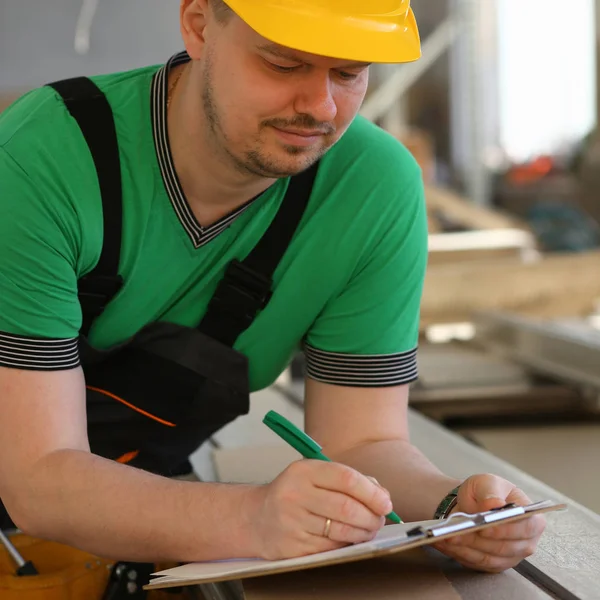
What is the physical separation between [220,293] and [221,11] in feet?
1.28

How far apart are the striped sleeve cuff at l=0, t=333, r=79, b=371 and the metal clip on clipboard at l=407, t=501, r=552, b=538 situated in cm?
50

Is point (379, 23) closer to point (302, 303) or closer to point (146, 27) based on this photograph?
point (302, 303)

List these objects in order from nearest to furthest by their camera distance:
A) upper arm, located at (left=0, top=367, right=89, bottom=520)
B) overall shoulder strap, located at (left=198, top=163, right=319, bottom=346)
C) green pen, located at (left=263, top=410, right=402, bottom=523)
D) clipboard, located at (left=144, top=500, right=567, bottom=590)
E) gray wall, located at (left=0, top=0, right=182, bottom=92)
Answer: clipboard, located at (left=144, top=500, right=567, bottom=590) < green pen, located at (left=263, top=410, right=402, bottom=523) < upper arm, located at (left=0, top=367, right=89, bottom=520) < overall shoulder strap, located at (left=198, top=163, right=319, bottom=346) < gray wall, located at (left=0, top=0, right=182, bottom=92)

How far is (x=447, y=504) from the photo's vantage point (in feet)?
3.90

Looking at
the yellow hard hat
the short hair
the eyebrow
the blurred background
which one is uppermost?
the short hair

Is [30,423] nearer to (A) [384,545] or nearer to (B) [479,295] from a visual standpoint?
(A) [384,545]

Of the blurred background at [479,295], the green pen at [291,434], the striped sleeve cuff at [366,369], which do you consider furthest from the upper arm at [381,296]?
the blurred background at [479,295]

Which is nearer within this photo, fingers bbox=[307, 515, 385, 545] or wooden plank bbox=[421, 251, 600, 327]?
fingers bbox=[307, 515, 385, 545]

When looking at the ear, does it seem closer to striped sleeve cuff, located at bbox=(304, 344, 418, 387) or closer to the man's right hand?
striped sleeve cuff, located at bbox=(304, 344, 418, 387)

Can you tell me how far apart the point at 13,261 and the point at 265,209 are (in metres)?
0.38

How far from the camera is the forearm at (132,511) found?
1.09 meters

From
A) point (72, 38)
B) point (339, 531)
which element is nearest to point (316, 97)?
point (339, 531)

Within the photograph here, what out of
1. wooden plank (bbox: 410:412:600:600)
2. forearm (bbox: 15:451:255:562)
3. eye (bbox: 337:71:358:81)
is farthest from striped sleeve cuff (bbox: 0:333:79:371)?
wooden plank (bbox: 410:412:600:600)

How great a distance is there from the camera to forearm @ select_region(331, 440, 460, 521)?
1.26m
